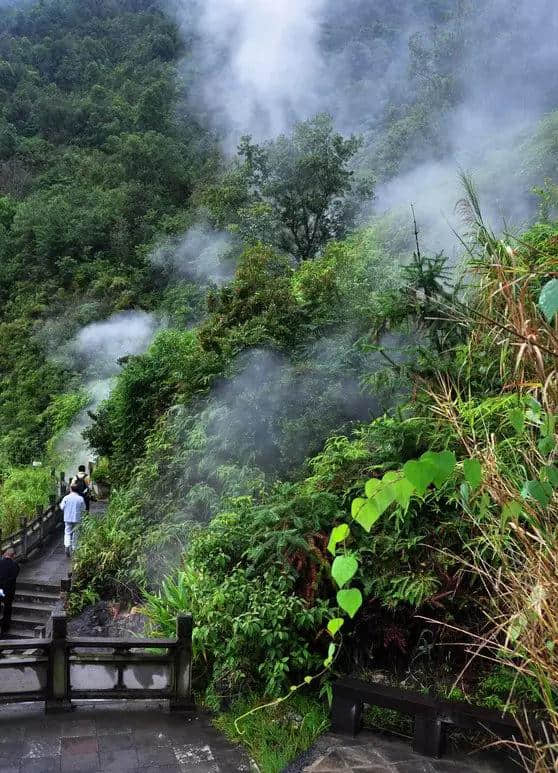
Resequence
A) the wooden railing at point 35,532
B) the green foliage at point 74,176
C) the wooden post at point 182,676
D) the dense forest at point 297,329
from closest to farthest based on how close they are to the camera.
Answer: the dense forest at point 297,329 → the wooden post at point 182,676 → the wooden railing at point 35,532 → the green foliage at point 74,176

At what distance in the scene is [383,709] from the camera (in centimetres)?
511

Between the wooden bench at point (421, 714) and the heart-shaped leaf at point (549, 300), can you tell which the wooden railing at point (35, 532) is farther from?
the heart-shaped leaf at point (549, 300)

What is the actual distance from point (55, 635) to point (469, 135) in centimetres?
2318

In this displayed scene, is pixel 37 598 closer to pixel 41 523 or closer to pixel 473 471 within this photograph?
pixel 41 523

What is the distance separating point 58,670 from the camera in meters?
5.34

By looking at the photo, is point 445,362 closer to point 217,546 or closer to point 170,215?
point 217,546

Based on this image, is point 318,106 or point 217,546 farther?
point 318,106

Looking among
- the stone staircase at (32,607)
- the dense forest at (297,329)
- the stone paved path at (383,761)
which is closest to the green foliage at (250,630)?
the dense forest at (297,329)

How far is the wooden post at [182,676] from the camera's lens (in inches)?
214

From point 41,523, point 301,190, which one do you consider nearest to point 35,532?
point 41,523

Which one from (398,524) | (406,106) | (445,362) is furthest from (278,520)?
(406,106)

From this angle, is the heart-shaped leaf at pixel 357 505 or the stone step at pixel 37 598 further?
the stone step at pixel 37 598

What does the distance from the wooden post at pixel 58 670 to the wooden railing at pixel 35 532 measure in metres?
4.74

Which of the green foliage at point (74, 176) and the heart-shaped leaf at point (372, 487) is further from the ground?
the green foliage at point (74, 176)
